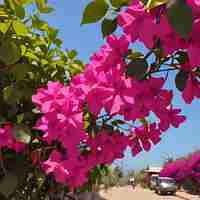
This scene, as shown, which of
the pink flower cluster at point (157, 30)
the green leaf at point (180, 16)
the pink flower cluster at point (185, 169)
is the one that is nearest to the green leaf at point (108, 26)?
the pink flower cluster at point (157, 30)

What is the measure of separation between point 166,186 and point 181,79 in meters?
23.8

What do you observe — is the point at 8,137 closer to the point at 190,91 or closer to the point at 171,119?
the point at 171,119

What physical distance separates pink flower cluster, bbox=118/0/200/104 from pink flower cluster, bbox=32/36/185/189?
0.10m

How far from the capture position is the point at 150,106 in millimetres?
951

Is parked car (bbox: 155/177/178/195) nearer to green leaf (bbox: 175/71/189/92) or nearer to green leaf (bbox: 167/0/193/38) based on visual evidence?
green leaf (bbox: 175/71/189/92)

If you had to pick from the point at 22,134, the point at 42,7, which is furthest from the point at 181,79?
the point at 42,7

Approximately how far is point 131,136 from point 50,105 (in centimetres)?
31

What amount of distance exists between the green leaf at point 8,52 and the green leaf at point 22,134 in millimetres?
169

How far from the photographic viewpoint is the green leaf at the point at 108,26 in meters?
0.98

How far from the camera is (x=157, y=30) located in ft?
2.58

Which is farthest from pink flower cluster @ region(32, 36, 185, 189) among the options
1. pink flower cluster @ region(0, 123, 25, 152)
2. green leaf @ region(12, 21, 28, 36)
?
green leaf @ region(12, 21, 28, 36)

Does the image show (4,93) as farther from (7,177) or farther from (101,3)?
(101,3)

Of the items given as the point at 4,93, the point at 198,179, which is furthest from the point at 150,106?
the point at 198,179

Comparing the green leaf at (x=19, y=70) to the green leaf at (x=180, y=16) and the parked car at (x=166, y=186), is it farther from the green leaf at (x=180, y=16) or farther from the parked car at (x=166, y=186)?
the parked car at (x=166, y=186)
